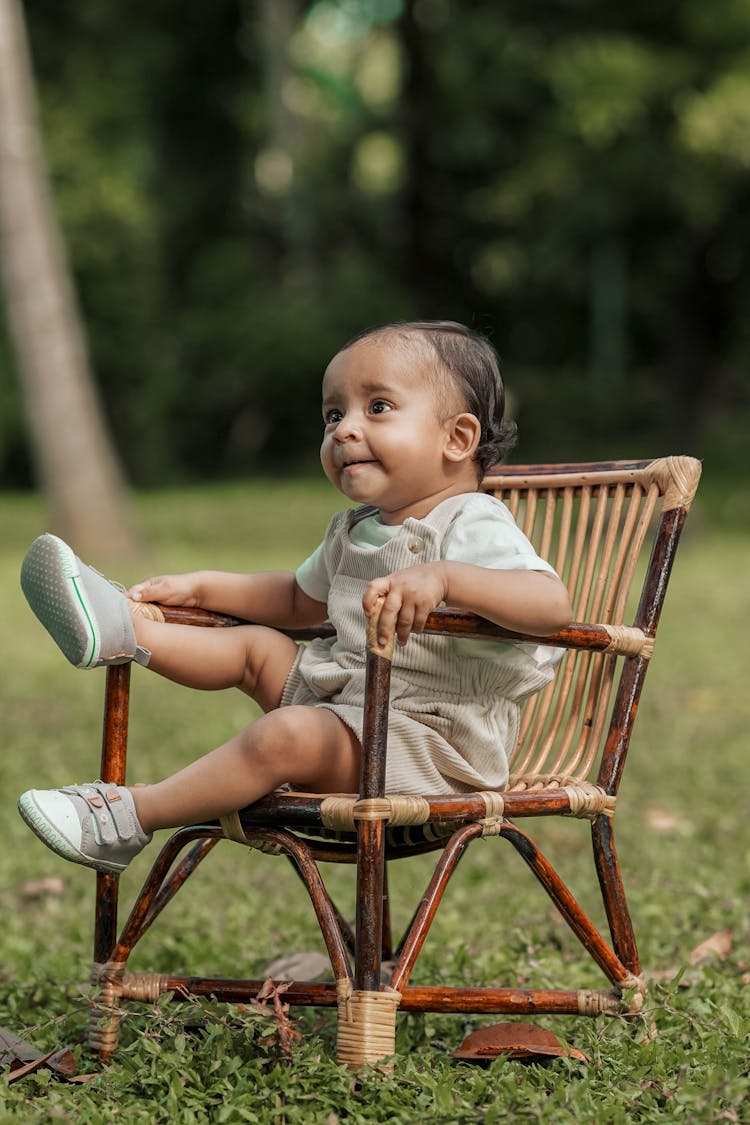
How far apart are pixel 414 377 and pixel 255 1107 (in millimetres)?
1260

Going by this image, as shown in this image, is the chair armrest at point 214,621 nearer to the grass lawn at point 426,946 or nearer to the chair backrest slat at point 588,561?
the chair backrest slat at point 588,561

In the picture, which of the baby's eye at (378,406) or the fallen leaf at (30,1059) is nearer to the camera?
the fallen leaf at (30,1059)

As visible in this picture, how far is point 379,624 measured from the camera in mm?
2449

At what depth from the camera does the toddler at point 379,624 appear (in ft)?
8.54

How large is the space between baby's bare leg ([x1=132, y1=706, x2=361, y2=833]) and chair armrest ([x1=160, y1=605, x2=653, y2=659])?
287mm

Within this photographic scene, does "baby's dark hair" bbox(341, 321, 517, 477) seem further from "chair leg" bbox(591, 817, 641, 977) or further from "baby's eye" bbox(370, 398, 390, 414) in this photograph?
"chair leg" bbox(591, 817, 641, 977)

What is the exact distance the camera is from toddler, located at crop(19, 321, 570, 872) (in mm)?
2602

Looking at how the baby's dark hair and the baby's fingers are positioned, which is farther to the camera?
the baby's fingers

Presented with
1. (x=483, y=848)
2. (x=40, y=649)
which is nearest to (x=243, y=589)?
(x=483, y=848)

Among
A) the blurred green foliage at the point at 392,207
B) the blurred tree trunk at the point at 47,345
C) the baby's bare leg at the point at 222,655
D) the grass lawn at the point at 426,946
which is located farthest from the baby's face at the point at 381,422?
the blurred green foliage at the point at 392,207

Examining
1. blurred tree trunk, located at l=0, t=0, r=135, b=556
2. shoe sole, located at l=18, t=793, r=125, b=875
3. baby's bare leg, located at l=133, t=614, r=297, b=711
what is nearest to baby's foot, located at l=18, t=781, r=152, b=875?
shoe sole, located at l=18, t=793, r=125, b=875

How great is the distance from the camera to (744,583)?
1027 centimetres

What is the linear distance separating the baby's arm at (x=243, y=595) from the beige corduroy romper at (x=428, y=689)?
0.74ft

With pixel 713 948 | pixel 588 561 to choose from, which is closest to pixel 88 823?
pixel 588 561
